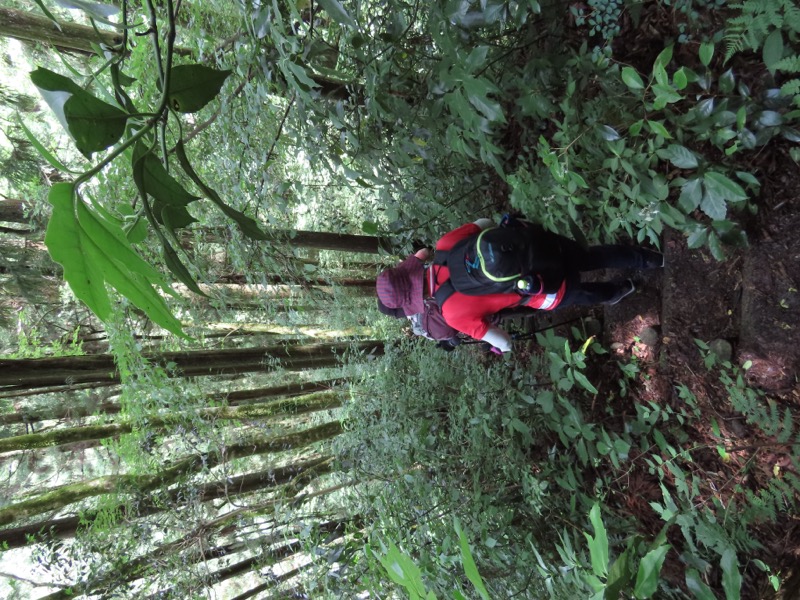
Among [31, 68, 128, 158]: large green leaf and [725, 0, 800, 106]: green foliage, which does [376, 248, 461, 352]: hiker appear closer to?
[725, 0, 800, 106]: green foliage

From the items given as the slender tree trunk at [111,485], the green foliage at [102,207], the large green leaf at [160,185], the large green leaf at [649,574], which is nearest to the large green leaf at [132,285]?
the green foliage at [102,207]

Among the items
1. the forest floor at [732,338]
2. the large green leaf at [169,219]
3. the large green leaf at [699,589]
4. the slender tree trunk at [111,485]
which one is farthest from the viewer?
the slender tree trunk at [111,485]

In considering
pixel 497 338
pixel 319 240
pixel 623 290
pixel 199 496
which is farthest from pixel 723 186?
pixel 199 496

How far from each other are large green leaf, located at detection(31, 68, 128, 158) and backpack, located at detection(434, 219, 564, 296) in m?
2.22

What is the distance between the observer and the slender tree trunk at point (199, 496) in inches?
194

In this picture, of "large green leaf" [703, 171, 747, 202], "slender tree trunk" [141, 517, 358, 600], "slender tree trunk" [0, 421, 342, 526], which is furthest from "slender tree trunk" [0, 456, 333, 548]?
"large green leaf" [703, 171, 747, 202]

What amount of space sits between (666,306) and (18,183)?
23.9 ft

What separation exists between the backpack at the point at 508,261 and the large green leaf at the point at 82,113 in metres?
2.22

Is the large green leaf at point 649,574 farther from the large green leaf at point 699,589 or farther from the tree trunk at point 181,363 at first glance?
the tree trunk at point 181,363

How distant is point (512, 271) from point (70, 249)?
239 cm

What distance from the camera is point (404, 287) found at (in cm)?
353

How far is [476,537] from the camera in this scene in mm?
3676

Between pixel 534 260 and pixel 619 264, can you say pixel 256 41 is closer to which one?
pixel 534 260

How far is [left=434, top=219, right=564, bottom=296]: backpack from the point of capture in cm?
275
